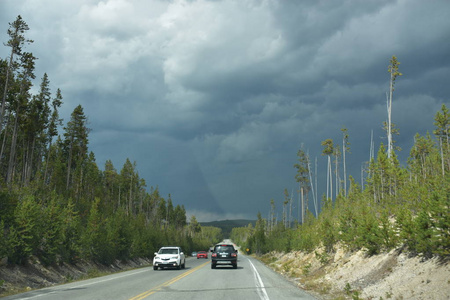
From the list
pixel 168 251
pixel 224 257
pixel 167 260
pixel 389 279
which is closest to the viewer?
pixel 389 279

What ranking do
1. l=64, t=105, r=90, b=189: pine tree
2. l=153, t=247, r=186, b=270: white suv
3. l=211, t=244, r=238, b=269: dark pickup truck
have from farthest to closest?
1. l=64, t=105, r=90, b=189: pine tree
2. l=211, t=244, r=238, b=269: dark pickup truck
3. l=153, t=247, r=186, b=270: white suv

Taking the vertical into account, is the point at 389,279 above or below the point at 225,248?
below

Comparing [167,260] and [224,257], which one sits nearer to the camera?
[167,260]

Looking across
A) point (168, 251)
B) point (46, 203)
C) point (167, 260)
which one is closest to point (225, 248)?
point (168, 251)

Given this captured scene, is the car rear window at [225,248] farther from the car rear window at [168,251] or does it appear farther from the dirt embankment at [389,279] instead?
the dirt embankment at [389,279]

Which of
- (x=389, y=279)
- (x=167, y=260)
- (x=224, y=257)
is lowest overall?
(x=167, y=260)

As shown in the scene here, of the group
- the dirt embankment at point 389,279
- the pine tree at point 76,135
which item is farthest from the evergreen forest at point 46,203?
the dirt embankment at point 389,279

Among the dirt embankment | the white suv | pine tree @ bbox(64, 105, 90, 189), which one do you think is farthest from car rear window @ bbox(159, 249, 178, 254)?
pine tree @ bbox(64, 105, 90, 189)

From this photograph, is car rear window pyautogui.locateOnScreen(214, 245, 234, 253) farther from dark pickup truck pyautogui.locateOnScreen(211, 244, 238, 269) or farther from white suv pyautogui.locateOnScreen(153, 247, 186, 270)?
white suv pyautogui.locateOnScreen(153, 247, 186, 270)

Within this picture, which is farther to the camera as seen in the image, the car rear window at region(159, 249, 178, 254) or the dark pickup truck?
the car rear window at region(159, 249, 178, 254)

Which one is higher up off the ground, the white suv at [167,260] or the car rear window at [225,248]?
the car rear window at [225,248]

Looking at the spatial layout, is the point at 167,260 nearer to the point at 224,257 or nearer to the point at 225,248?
the point at 224,257

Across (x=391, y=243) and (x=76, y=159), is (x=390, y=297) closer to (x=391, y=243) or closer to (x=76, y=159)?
(x=391, y=243)

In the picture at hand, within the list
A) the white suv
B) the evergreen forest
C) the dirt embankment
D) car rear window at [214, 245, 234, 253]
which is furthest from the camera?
car rear window at [214, 245, 234, 253]
